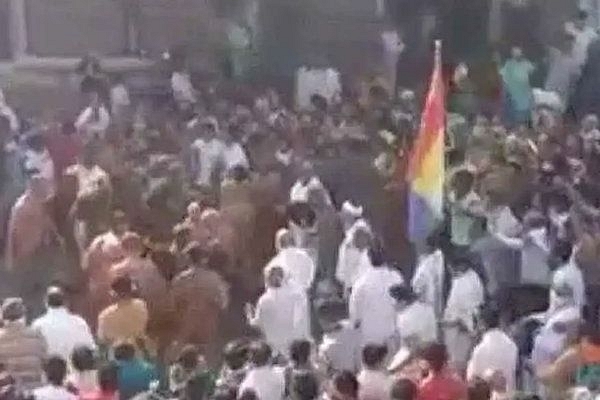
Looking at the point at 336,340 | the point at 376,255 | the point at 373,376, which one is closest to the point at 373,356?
the point at 373,376

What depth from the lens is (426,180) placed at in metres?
7.60

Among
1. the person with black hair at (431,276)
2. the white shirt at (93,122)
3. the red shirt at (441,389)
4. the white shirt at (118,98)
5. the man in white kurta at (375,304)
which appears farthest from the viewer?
the white shirt at (118,98)

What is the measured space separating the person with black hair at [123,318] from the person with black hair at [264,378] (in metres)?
0.51

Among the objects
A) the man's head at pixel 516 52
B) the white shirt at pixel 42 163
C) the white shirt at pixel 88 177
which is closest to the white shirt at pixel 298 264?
the white shirt at pixel 88 177

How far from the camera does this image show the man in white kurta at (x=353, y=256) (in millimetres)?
7406

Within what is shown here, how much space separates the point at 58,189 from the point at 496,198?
191 cm

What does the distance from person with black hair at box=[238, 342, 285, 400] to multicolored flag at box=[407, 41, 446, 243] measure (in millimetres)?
1487

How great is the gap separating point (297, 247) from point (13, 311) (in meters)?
1.52

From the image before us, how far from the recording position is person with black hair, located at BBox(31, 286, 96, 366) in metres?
6.42

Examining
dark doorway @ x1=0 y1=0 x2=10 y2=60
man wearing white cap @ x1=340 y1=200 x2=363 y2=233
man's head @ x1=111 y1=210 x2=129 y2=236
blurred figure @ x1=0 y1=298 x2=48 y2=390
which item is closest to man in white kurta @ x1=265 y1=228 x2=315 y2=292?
man wearing white cap @ x1=340 y1=200 x2=363 y2=233

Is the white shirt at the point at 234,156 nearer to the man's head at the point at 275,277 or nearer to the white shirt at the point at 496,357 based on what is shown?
the man's head at the point at 275,277

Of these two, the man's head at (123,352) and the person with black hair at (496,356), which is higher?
the man's head at (123,352)

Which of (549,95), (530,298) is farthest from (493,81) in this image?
(530,298)

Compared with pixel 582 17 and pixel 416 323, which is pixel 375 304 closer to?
pixel 416 323
